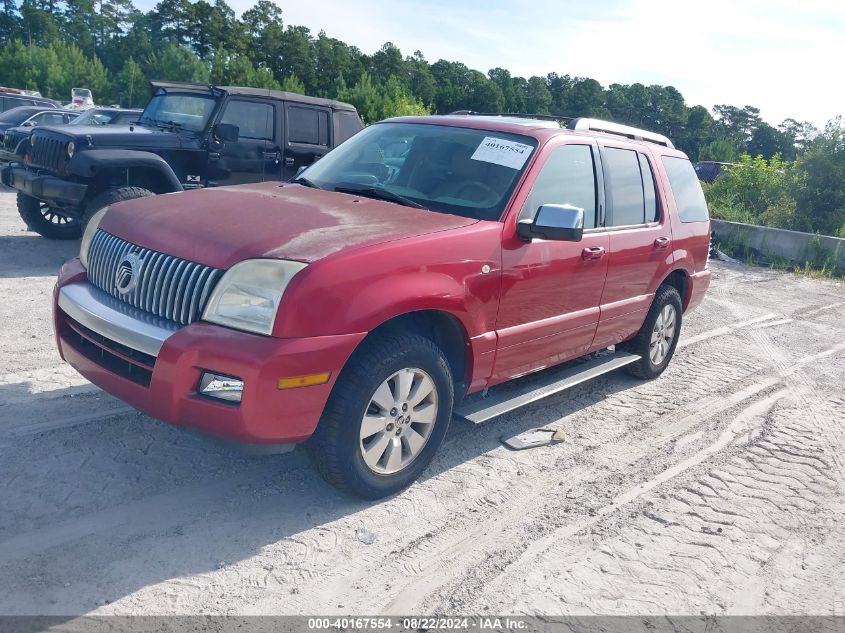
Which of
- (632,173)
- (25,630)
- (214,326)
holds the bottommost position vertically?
(25,630)

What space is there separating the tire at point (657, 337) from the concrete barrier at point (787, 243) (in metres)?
8.20

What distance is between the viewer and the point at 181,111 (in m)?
9.09

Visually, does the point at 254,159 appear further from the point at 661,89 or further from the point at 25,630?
the point at 661,89

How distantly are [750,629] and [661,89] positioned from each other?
92.9 m

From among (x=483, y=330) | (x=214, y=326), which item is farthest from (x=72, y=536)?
(x=483, y=330)

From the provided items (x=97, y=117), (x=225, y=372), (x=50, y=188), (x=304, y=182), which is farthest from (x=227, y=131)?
(x=97, y=117)

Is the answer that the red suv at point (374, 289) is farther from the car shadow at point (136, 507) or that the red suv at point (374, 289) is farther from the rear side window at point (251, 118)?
the rear side window at point (251, 118)

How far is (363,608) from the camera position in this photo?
2830 millimetres

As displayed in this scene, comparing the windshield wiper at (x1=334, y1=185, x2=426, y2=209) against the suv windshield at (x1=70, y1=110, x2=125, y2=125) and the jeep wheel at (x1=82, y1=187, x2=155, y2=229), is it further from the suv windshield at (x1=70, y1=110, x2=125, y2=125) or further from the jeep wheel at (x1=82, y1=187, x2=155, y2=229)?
the suv windshield at (x1=70, y1=110, x2=125, y2=125)

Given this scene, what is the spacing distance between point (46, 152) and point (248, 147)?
226 centimetres

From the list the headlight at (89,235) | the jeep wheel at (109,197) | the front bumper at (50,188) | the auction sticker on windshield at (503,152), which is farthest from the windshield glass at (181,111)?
the auction sticker on windshield at (503,152)

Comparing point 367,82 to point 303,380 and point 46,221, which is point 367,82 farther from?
point 303,380

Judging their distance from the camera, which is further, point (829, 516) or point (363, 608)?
point (829, 516)

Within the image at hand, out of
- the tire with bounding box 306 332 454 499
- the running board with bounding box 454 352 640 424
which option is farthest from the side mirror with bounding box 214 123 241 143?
the tire with bounding box 306 332 454 499
